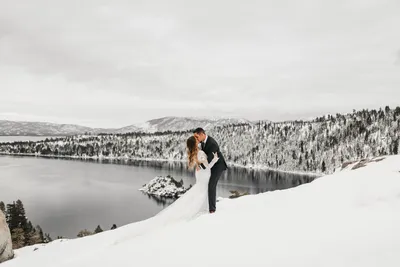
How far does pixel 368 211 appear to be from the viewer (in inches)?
284

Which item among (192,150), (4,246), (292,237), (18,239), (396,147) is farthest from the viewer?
(396,147)

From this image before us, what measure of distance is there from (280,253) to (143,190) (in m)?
127

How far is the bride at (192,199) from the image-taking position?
9.73 m

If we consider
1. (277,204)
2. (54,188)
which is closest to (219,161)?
(277,204)

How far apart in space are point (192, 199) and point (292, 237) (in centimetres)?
452

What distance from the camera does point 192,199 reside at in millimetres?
10070

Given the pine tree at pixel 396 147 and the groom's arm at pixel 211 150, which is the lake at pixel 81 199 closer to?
the pine tree at pixel 396 147

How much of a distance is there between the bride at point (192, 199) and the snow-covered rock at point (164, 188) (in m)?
113

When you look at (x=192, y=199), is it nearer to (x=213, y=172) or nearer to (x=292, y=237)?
(x=213, y=172)

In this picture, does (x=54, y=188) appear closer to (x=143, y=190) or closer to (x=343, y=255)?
(x=143, y=190)

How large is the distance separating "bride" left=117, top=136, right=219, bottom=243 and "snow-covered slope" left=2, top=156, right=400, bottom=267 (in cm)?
147

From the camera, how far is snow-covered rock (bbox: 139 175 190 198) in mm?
122125

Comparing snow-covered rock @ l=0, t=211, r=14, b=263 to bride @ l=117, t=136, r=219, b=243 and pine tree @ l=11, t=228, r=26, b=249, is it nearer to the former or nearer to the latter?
bride @ l=117, t=136, r=219, b=243

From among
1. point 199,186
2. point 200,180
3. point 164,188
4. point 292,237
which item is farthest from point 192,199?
point 164,188
